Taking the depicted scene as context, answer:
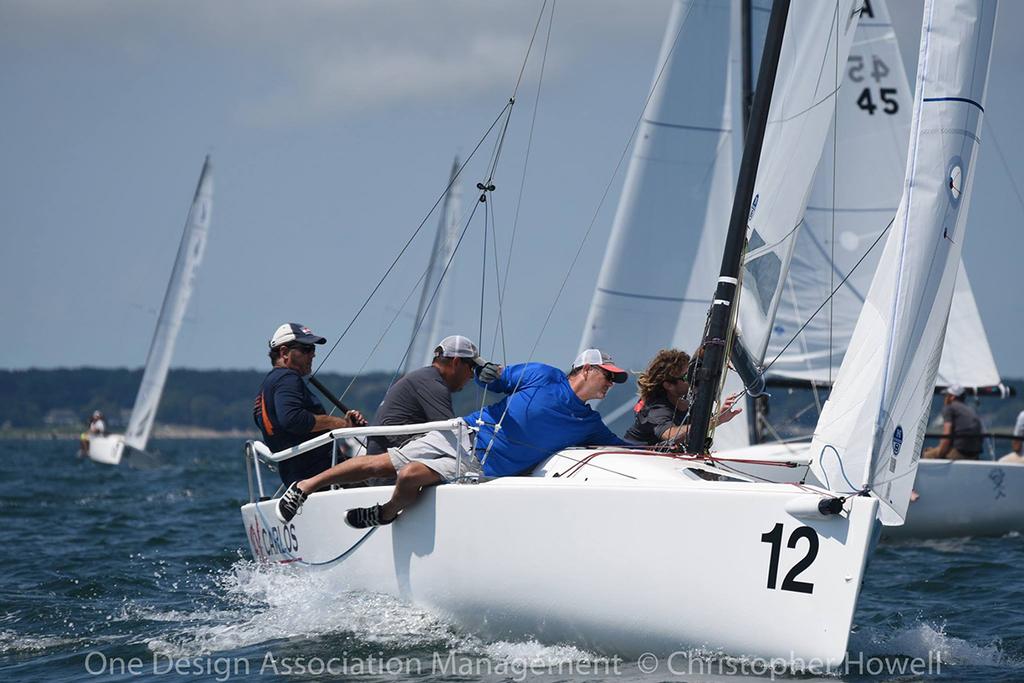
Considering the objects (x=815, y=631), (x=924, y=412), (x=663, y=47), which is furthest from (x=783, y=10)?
(x=663, y=47)

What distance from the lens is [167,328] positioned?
2794 centimetres

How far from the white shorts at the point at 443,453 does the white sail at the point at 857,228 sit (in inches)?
302

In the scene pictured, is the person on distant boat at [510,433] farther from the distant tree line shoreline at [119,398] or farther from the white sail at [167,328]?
the distant tree line shoreline at [119,398]

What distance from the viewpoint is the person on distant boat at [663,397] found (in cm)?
670

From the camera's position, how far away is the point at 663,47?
12070mm

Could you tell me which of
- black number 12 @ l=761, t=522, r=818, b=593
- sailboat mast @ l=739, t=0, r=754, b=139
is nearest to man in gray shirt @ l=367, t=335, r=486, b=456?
black number 12 @ l=761, t=522, r=818, b=593

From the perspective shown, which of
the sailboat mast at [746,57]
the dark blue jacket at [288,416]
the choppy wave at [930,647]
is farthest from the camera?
the sailboat mast at [746,57]

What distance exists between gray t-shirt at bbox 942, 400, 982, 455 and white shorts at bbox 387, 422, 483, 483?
741cm

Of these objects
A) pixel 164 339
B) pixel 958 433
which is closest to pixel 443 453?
pixel 958 433

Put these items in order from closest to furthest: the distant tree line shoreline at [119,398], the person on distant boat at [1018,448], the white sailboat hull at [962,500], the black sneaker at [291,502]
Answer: the black sneaker at [291,502] → the white sailboat hull at [962,500] → the person on distant boat at [1018,448] → the distant tree line shoreline at [119,398]

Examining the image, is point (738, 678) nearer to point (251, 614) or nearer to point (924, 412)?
point (924, 412)

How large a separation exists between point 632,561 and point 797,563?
0.65m

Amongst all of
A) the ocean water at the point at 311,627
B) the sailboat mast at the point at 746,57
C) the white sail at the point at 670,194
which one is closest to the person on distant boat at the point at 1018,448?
the ocean water at the point at 311,627

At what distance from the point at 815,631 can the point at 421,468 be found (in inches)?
77.8
